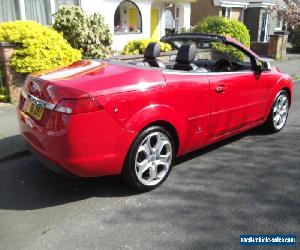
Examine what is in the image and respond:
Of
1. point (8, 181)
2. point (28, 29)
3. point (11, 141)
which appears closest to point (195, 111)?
point (8, 181)

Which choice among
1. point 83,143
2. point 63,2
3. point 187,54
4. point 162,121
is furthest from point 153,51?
point 63,2

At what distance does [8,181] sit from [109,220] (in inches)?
57.9

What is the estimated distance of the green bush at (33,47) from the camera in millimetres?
7098

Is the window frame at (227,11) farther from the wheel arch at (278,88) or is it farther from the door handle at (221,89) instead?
the door handle at (221,89)

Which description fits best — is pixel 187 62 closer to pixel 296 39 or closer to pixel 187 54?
pixel 187 54

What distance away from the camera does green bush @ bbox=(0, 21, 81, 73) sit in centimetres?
710

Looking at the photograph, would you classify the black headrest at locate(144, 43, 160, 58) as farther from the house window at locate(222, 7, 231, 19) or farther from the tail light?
the house window at locate(222, 7, 231, 19)

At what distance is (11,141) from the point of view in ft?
16.8

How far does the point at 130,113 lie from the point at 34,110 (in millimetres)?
962

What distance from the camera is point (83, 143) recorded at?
324cm

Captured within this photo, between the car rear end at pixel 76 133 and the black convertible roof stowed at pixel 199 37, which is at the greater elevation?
the black convertible roof stowed at pixel 199 37

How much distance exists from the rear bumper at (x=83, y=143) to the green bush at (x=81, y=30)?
19.0 ft

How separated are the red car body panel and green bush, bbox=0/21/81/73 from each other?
10.7 feet

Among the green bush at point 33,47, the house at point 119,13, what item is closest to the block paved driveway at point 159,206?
the green bush at point 33,47
